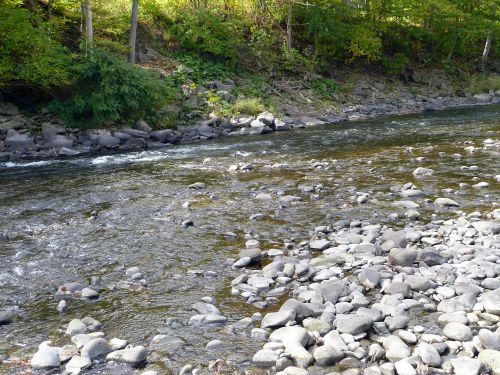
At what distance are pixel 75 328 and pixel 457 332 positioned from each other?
3.56 meters

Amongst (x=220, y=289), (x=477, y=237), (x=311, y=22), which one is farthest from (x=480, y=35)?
(x=220, y=289)

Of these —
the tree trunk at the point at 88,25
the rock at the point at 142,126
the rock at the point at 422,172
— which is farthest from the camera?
the tree trunk at the point at 88,25

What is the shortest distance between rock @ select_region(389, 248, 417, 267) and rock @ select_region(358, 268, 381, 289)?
1.67 feet

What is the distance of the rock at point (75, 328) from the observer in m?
4.85

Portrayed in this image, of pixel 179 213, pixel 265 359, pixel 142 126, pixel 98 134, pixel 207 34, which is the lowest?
pixel 98 134

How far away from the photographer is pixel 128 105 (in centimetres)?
1781

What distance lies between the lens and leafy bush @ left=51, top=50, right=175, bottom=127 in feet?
56.9

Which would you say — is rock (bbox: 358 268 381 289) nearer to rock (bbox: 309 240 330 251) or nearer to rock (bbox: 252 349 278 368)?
rock (bbox: 309 240 330 251)

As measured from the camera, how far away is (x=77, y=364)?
13.9ft

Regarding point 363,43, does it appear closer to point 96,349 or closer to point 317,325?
point 317,325

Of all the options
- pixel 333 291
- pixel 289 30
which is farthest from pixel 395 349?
pixel 289 30

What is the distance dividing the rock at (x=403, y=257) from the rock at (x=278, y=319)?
193cm

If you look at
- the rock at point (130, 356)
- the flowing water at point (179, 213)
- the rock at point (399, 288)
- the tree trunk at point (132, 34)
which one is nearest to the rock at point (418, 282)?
the rock at point (399, 288)

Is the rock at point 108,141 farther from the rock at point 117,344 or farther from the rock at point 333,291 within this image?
the rock at point 117,344
